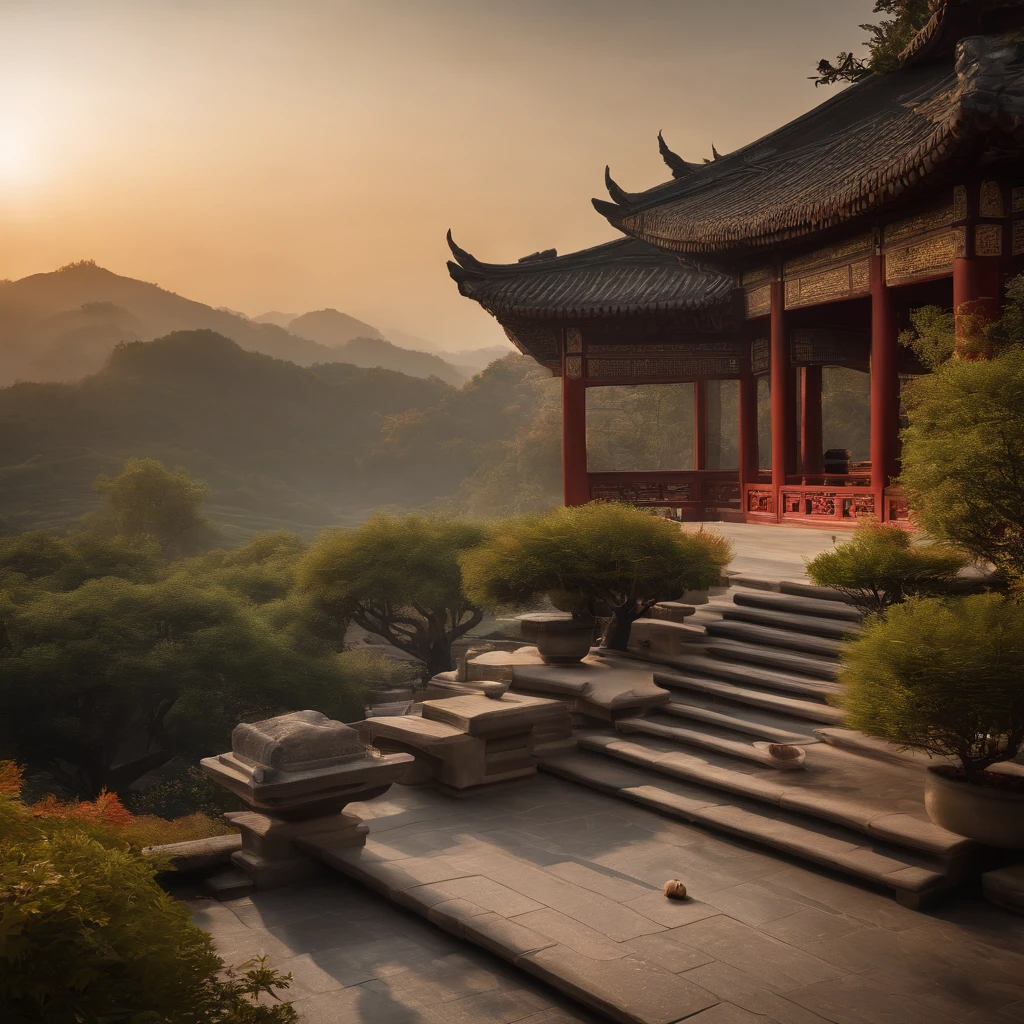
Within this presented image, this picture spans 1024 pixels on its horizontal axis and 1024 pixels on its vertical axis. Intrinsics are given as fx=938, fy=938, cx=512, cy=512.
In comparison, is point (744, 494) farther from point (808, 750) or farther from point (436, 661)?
point (436, 661)

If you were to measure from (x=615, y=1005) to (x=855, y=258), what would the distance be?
1055 cm

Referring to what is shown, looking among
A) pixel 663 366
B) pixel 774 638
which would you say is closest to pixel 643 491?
pixel 663 366

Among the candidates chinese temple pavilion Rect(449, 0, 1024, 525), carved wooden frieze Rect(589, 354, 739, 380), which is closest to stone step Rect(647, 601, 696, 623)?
chinese temple pavilion Rect(449, 0, 1024, 525)

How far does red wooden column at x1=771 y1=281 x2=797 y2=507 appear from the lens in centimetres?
1341

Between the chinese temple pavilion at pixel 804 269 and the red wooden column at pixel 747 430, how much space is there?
0.13 ft

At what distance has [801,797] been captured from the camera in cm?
525

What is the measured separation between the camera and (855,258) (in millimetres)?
11812

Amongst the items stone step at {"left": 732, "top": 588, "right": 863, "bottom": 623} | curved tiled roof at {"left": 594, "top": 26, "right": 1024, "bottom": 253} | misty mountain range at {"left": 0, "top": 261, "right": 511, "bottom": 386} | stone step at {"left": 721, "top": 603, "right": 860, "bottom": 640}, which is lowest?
stone step at {"left": 721, "top": 603, "right": 860, "bottom": 640}

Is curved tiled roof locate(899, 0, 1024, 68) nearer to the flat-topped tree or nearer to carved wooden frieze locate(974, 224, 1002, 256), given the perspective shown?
carved wooden frieze locate(974, 224, 1002, 256)

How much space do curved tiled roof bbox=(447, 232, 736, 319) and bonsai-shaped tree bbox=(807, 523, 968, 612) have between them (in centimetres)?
810

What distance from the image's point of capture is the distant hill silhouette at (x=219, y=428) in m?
71.4

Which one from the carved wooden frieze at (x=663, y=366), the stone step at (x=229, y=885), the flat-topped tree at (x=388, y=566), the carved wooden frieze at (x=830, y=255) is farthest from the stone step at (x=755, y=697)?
the flat-topped tree at (x=388, y=566)

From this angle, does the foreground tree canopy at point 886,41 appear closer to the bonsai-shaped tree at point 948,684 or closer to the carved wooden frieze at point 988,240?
the carved wooden frieze at point 988,240

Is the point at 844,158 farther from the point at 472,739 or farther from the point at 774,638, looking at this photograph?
the point at 472,739
